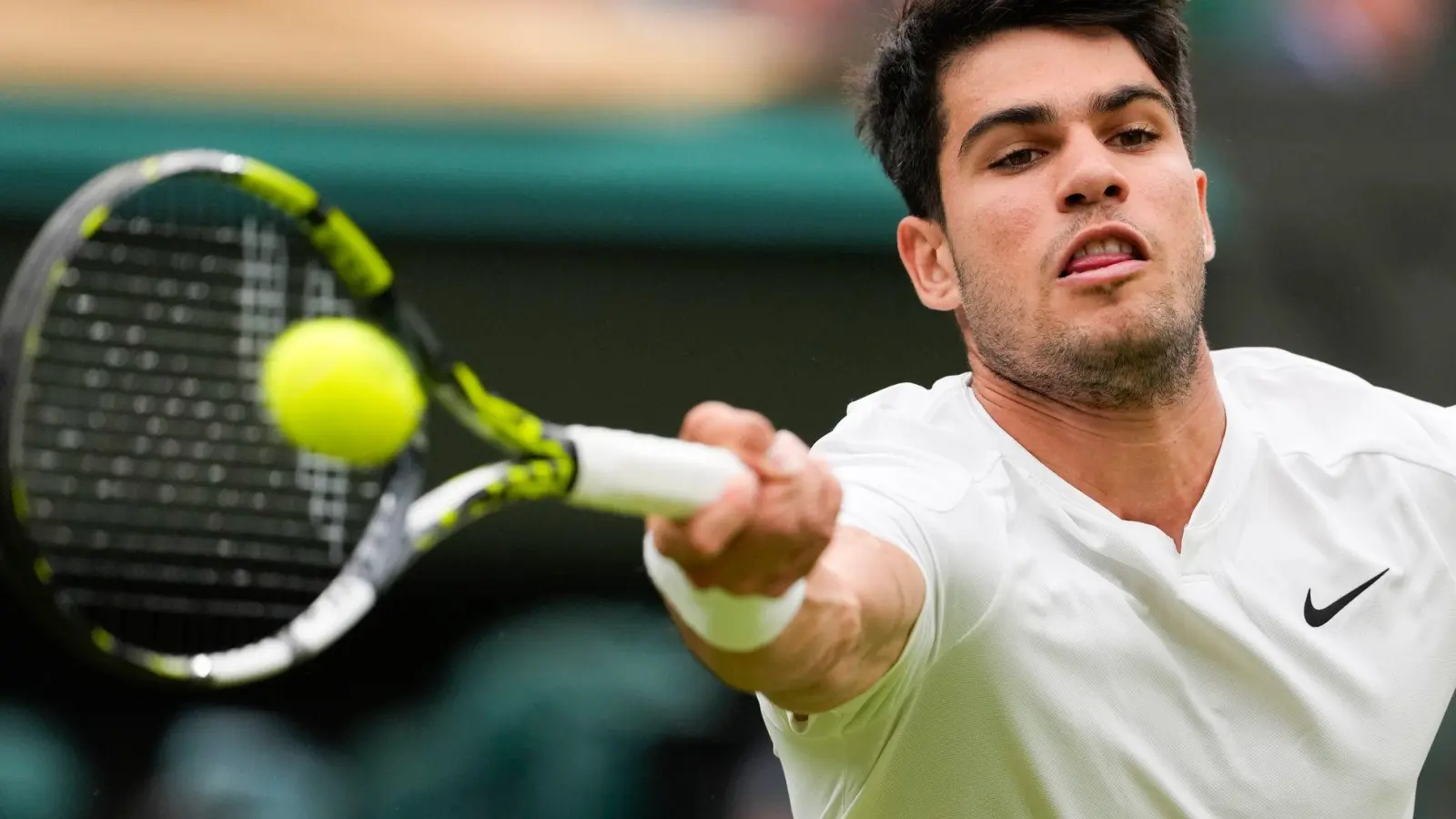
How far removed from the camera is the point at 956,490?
7.99 ft

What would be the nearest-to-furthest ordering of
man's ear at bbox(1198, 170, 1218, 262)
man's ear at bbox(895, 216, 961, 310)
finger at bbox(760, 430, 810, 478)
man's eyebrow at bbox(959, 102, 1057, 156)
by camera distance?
1. finger at bbox(760, 430, 810, 478)
2. man's eyebrow at bbox(959, 102, 1057, 156)
3. man's ear at bbox(1198, 170, 1218, 262)
4. man's ear at bbox(895, 216, 961, 310)

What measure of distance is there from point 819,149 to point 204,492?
241 cm

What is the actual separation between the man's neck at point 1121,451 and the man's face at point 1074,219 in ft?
0.10

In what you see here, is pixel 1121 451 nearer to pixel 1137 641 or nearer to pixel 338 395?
pixel 1137 641

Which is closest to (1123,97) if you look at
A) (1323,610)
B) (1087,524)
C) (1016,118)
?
A: (1016,118)

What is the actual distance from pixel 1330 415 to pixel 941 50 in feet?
2.92

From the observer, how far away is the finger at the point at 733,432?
76.5 inches

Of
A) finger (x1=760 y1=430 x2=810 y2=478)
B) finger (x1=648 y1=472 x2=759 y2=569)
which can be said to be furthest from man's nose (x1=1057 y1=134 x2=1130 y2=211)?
finger (x1=648 y1=472 x2=759 y2=569)

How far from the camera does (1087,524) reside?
253cm

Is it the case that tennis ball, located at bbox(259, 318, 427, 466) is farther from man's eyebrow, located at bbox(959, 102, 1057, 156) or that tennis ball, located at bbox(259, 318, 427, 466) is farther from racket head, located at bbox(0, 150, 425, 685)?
man's eyebrow, located at bbox(959, 102, 1057, 156)

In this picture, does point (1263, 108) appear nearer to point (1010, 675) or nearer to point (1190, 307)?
point (1190, 307)

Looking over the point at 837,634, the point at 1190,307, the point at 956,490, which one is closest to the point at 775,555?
the point at 837,634

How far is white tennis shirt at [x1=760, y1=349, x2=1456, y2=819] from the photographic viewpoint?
93.4 inches

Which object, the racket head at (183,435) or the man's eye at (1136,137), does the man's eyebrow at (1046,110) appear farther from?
the racket head at (183,435)
